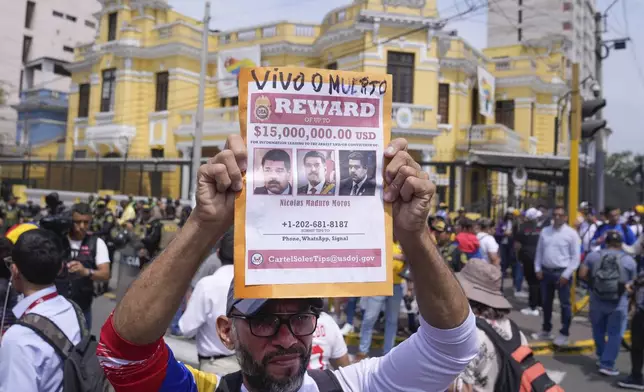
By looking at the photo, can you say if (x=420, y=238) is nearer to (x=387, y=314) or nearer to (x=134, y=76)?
(x=387, y=314)

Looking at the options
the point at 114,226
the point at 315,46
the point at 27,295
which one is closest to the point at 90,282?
the point at 27,295

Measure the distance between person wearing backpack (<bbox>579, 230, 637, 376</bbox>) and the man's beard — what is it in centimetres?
593

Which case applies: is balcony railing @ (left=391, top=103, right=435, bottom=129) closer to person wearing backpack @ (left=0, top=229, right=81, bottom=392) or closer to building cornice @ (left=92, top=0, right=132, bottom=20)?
building cornice @ (left=92, top=0, right=132, bottom=20)

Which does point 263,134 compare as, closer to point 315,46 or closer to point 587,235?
point 587,235

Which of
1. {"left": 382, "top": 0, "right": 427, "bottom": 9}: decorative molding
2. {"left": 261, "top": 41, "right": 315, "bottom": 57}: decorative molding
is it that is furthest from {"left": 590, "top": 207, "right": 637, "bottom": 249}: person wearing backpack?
{"left": 261, "top": 41, "right": 315, "bottom": 57}: decorative molding

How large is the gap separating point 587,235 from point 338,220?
10.2 metres

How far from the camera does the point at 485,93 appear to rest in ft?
79.2

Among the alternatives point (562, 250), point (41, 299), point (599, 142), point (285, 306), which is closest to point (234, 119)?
point (599, 142)

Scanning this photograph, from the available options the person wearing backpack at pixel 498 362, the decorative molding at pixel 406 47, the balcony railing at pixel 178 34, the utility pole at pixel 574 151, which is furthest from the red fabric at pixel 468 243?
the balcony railing at pixel 178 34

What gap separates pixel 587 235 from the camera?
405 inches

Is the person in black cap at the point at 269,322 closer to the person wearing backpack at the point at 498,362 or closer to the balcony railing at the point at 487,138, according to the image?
the person wearing backpack at the point at 498,362

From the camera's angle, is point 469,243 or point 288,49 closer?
point 469,243

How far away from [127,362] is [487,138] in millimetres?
23452

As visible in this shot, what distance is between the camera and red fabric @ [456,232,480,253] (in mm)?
7930
